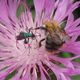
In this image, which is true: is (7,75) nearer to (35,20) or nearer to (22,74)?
(22,74)

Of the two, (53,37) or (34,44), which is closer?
(53,37)

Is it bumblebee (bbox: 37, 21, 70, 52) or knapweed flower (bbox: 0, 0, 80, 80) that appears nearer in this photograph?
bumblebee (bbox: 37, 21, 70, 52)

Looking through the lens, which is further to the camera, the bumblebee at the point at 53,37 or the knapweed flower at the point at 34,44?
the knapweed flower at the point at 34,44
